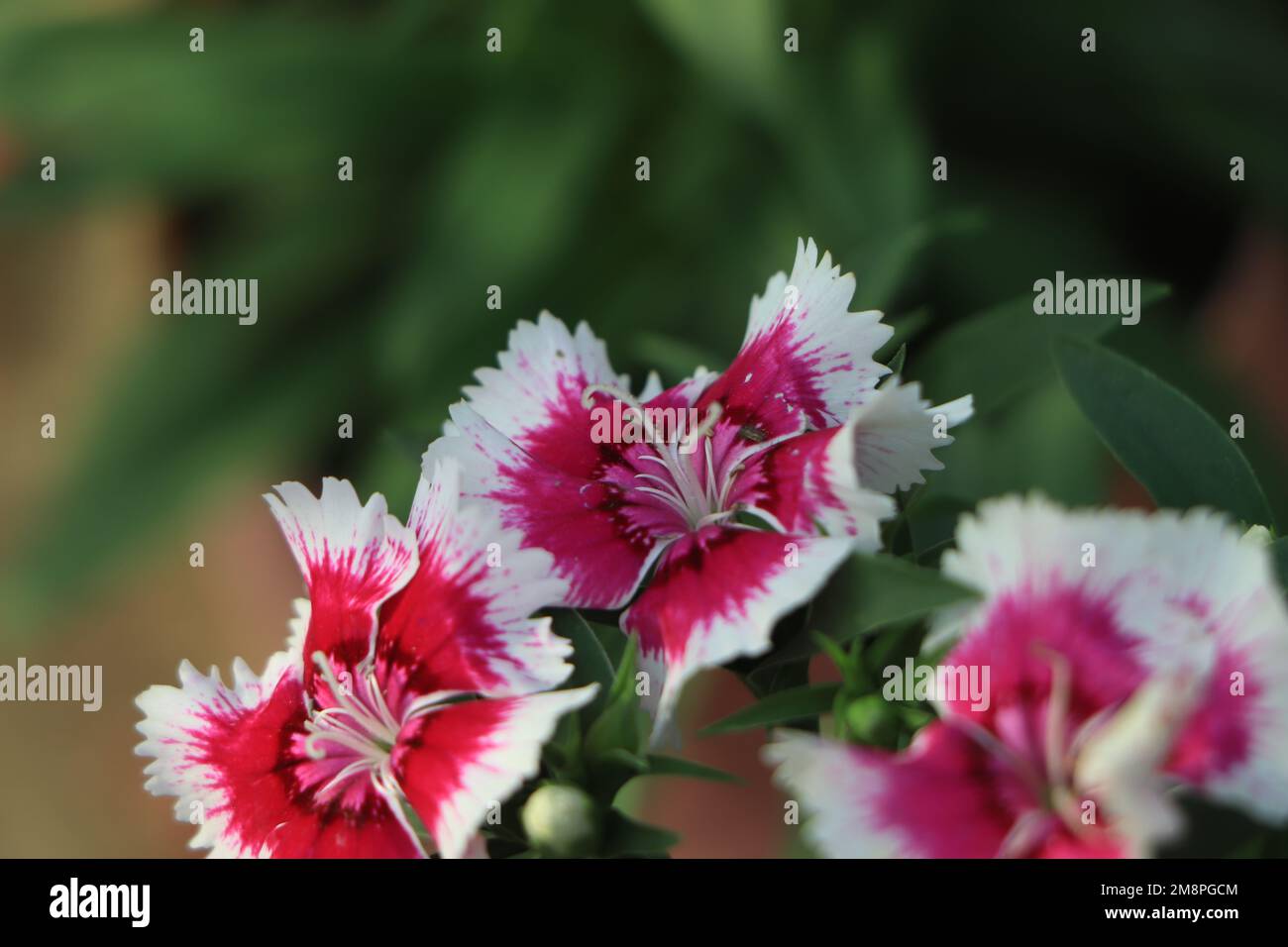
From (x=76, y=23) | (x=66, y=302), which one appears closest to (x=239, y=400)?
(x=76, y=23)

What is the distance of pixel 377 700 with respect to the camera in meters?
0.54

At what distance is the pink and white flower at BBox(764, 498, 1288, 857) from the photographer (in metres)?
0.41

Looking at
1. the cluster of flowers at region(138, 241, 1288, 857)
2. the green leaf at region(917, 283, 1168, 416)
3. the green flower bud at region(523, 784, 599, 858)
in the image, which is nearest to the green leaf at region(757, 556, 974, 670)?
the cluster of flowers at region(138, 241, 1288, 857)

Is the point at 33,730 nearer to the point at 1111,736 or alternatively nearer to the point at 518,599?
the point at 518,599

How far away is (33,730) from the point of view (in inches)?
88.4

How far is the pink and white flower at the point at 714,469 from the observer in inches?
19.4

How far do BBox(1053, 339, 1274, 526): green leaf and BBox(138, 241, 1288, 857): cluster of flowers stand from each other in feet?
0.37

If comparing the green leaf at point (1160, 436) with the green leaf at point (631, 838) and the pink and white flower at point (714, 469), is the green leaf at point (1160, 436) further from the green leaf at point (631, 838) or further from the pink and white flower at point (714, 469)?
the green leaf at point (631, 838)

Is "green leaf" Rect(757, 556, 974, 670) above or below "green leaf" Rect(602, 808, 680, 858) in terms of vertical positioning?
above

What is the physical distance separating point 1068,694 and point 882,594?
0.07m

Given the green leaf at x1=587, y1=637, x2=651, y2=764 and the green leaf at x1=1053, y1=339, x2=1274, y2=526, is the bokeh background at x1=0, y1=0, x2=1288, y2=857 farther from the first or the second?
Result: the green leaf at x1=587, y1=637, x2=651, y2=764

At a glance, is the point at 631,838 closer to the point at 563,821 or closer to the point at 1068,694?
the point at 563,821
